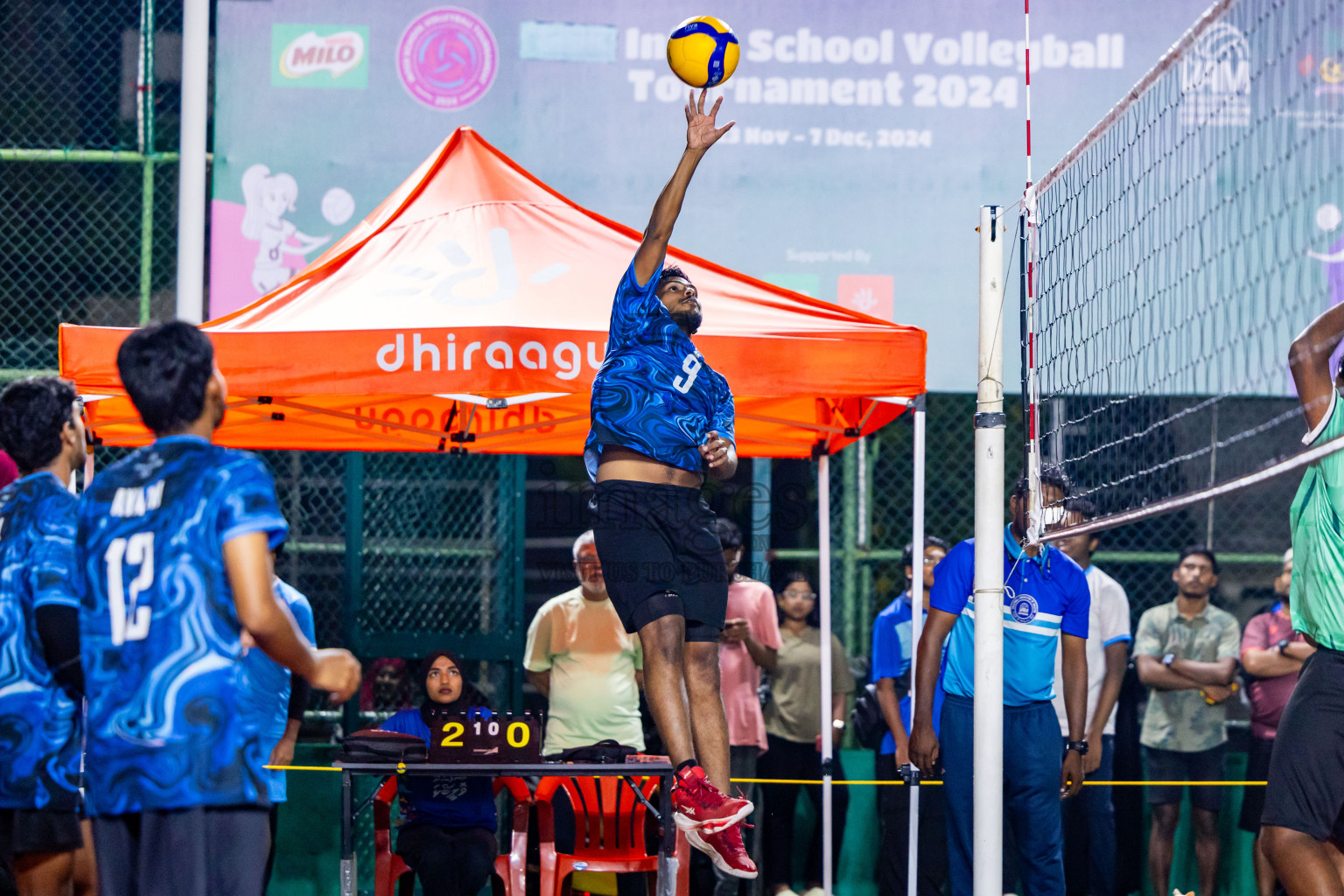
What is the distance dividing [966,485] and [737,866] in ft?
18.0

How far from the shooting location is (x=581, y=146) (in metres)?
9.45

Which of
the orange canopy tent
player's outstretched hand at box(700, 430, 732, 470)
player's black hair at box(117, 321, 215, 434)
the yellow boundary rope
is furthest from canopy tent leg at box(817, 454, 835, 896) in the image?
player's black hair at box(117, 321, 215, 434)

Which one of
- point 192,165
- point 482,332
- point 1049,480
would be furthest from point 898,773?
point 192,165

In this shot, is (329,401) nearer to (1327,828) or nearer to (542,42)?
(542,42)

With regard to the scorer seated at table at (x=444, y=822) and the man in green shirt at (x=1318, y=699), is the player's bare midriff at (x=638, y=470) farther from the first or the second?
the scorer seated at table at (x=444, y=822)

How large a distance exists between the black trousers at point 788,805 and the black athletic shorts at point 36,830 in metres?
4.50

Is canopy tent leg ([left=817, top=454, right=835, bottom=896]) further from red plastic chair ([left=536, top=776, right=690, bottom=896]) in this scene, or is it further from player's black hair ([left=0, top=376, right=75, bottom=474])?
player's black hair ([left=0, top=376, right=75, bottom=474])

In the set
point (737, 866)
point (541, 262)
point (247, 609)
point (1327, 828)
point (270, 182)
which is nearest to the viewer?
point (247, 609)

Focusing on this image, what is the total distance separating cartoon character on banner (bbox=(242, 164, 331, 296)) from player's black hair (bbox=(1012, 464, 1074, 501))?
536cm

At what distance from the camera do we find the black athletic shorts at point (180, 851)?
10.2 ft

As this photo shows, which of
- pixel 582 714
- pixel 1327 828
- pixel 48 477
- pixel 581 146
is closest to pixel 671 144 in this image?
pixel 581 146

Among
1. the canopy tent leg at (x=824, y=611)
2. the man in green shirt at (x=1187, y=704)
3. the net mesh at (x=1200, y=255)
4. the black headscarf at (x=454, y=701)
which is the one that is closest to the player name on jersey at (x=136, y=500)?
the black headscarf at (x=454, y=701)

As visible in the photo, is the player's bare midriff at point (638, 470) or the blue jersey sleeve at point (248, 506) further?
the player's bare midriff at point (638, 470)

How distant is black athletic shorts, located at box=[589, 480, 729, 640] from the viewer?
4.55 metres
